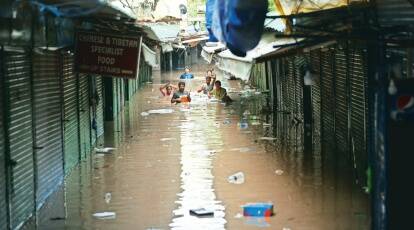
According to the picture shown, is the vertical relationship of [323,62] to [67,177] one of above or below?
above

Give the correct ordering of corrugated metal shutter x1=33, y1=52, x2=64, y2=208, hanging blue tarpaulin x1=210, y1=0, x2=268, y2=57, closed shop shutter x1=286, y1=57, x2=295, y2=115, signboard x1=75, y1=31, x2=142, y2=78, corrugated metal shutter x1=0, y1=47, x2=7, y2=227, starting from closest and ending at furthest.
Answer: hanging blue tarpaulin x1=210, y1=0, x2=268, y2=57, corrugated metal shutter x1=0, y1=47, x2=7, y2=227, corrugated metal shutter x1=33, y1=52, x2=64, y2=208, signboard x1=75, y1=31, x2=142, y2=78, closed shop shutter x1=286, y1=57, x2=295, y2=115

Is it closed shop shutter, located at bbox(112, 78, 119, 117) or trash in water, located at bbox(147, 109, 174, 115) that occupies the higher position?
closed shop shutter, located at bbox(112, 78, 119, 117)

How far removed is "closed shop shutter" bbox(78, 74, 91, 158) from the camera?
54.6 ft

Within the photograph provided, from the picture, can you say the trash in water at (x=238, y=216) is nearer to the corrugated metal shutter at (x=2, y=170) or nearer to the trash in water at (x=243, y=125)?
the corrugated metal shutter at (x=2, y=170)

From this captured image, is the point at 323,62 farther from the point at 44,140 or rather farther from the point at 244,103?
the point at 244,103

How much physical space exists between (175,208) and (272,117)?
1371cm

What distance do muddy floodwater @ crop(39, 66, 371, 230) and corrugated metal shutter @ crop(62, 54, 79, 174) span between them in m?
0.33

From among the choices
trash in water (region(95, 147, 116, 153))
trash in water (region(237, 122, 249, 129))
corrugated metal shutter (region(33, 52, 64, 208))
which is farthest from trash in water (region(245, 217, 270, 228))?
trash in water (region(237, 122, 249, 129))

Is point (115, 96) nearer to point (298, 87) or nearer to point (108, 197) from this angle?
point (298, 87)

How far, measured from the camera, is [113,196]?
12195 millimetres

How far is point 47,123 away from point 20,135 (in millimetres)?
2076

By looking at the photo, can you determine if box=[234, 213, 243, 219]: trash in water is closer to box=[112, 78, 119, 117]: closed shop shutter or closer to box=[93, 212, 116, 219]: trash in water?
box=[93, 212, 116, 219]: trash in water

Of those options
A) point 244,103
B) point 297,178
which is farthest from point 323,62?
point 244,103

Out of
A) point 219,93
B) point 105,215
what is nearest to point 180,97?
point 219,93
